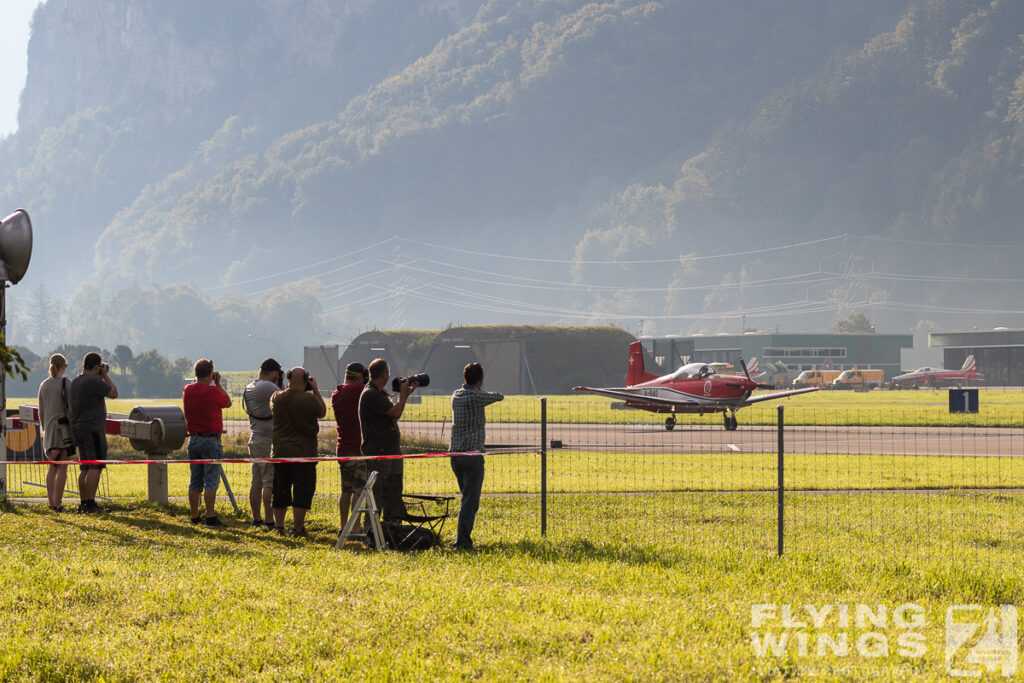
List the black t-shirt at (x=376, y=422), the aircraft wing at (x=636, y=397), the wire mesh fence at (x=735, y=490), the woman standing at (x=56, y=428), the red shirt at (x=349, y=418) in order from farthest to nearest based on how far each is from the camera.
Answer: the aircraft wing at (x=636, y=397) → the woman standing at (x=56, y=428) → the wire mesh fence at (x=735, y=490) → the red shirt at (x=349, y=418) → the black t-shirt at (x=376, y=422)

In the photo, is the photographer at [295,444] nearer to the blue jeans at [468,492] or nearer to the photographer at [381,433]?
the photographer at [381,433]

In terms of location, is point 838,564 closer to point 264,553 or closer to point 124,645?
point 264,553

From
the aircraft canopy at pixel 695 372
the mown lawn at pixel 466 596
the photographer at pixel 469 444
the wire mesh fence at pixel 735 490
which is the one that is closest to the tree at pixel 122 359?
the aircraft canopy at pixel 695 372

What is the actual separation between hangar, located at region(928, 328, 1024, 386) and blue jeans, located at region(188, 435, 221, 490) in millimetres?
121921

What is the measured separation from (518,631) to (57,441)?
8038 mm

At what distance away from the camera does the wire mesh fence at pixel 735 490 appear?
1156cm

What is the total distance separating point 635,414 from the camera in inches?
2045

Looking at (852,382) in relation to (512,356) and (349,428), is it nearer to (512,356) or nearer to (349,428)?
(512,356)

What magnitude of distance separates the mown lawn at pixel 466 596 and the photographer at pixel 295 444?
1.39ft

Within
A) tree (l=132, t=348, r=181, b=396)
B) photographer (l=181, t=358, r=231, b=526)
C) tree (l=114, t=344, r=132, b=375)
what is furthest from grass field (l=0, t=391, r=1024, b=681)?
tree (l=114, t=344, r=132, b=375)

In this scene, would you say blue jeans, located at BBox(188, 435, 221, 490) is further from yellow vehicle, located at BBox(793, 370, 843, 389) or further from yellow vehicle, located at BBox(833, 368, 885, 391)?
yellow vehicle, located at BBox(833, 368, 885, 391)

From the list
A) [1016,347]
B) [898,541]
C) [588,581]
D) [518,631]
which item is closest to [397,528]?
[588,581]

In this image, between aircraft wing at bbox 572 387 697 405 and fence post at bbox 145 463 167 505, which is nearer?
fence post at bbox 145 463 167 505

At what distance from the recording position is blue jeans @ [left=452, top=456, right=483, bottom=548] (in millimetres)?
10406
